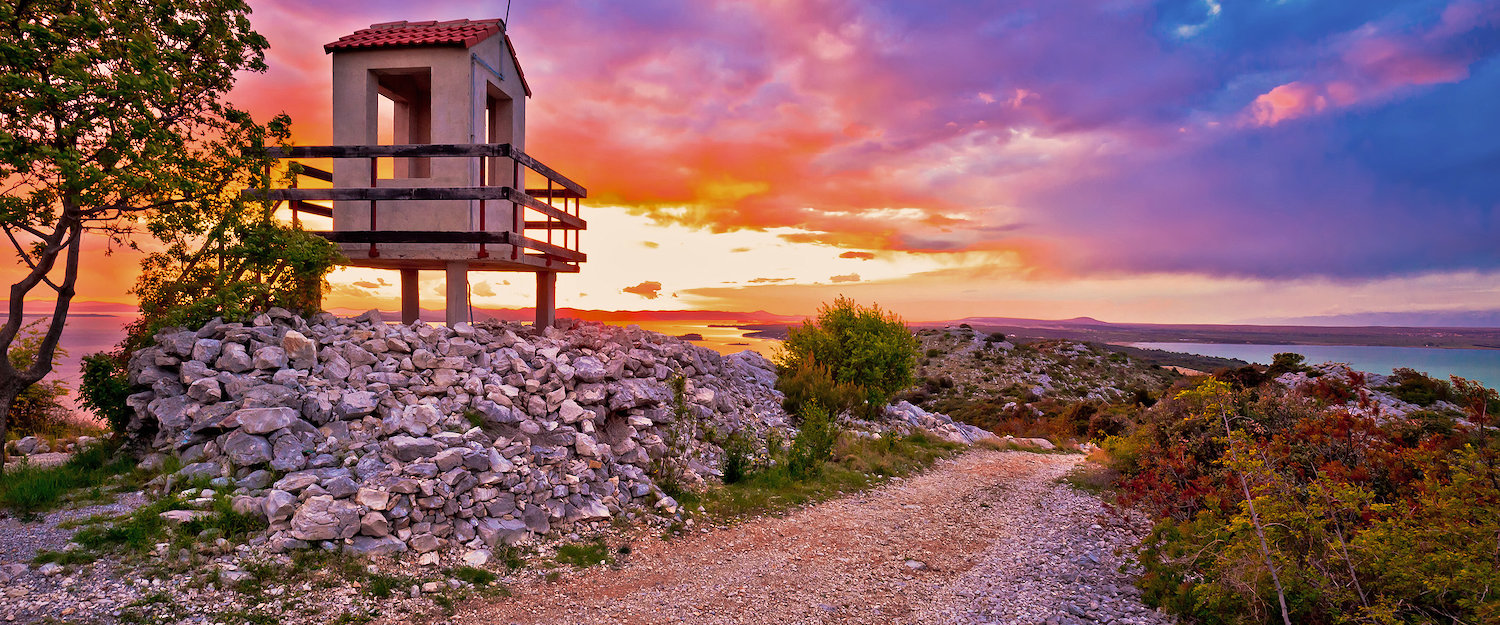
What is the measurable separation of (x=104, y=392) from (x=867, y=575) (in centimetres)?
1156

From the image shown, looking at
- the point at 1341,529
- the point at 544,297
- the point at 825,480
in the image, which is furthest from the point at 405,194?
the point at 1341,529

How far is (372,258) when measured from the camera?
513 inches

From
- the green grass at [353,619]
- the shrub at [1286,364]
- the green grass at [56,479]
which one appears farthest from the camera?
the shrub at [1286,364]

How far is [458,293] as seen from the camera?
1317cm

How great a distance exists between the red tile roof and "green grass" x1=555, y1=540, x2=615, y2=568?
408 inches

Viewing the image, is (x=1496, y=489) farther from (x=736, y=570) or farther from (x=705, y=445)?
(x=705, y=445)

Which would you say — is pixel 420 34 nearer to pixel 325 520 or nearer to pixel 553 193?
pixel 553 193

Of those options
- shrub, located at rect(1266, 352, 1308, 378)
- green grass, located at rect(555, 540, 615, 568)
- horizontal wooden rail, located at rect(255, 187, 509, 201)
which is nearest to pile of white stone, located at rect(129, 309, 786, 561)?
green grass, located at rect(555, 540, 615, 568)

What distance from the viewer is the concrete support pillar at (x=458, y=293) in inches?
516

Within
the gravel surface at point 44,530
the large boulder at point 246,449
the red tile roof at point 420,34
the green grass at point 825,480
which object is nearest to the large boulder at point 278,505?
the large boulder at point 246,449

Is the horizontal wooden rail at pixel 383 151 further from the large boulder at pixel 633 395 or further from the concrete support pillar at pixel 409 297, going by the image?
the large boulder at pixel 633 395

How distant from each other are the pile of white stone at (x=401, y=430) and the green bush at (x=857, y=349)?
11550 millimetres

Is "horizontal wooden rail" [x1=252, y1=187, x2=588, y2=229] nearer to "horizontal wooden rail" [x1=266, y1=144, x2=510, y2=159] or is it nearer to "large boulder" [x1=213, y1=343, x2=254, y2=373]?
"horizontal wooden rail" [x1=266, y1=144, x2=510, y2=159]

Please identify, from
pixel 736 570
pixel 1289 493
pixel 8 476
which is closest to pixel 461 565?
pixel 736 570
